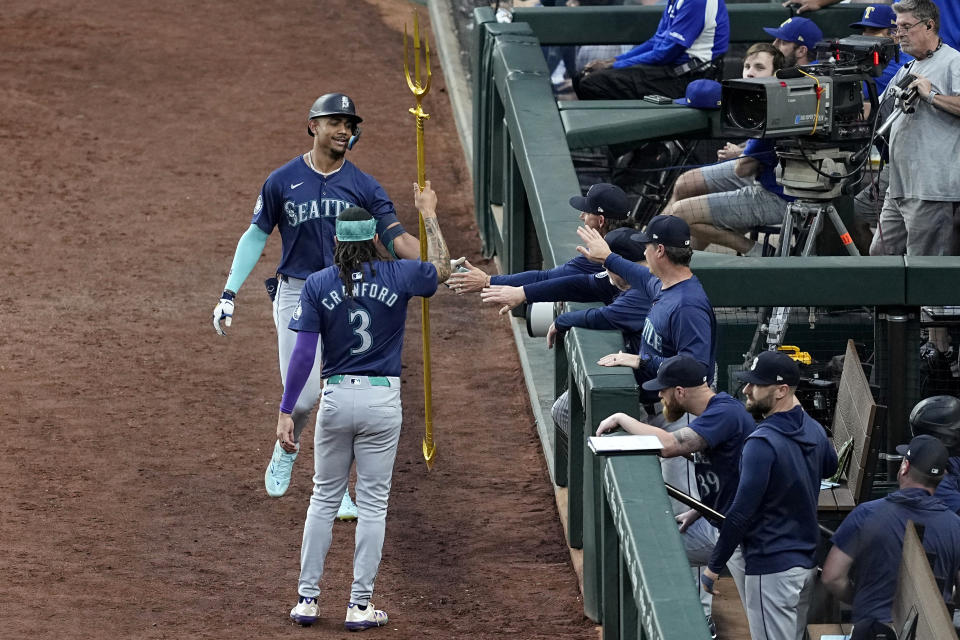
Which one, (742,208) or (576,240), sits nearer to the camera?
(576,240)

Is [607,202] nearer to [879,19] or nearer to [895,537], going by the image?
[895,537]

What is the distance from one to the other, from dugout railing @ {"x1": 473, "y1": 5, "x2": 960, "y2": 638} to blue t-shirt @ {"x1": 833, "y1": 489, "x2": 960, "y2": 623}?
2.63ft

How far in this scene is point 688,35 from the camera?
9.09m

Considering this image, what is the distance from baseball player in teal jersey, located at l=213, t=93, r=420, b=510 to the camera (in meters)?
6.54

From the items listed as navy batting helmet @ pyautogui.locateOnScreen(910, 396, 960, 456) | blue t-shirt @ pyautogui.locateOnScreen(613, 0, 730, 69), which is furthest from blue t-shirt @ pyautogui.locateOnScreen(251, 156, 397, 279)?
blue t-shirt @ pyautogui.locateOnScreen(613, 0, 730, 69)

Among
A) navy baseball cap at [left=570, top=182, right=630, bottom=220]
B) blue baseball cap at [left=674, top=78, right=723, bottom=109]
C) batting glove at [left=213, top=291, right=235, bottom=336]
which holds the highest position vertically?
blue baseball cap at [left=674, top=78, right=723, bottom=109]

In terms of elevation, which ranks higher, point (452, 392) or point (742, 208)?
point (742, 208)

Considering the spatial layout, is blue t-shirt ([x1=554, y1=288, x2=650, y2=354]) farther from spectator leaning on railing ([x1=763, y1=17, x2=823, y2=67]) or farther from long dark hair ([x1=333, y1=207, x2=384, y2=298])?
spectator leaning on railing ([x1=763, y1=17, x2=823, y2=67])

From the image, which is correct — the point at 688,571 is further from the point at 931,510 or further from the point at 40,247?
the point at 40,247

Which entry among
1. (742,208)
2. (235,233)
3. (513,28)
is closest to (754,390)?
(742,208)

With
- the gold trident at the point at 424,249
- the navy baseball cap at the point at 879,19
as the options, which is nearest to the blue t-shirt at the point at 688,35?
the navy baseball cap at the point at 879,19

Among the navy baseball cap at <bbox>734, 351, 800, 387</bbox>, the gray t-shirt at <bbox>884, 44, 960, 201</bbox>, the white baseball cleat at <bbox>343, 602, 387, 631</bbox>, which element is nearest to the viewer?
the navy baseball cap at <bbox>734, 351, 800, 387</bbox>

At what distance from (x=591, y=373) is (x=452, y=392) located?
318 cm

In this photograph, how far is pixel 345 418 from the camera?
5754 millimetres
